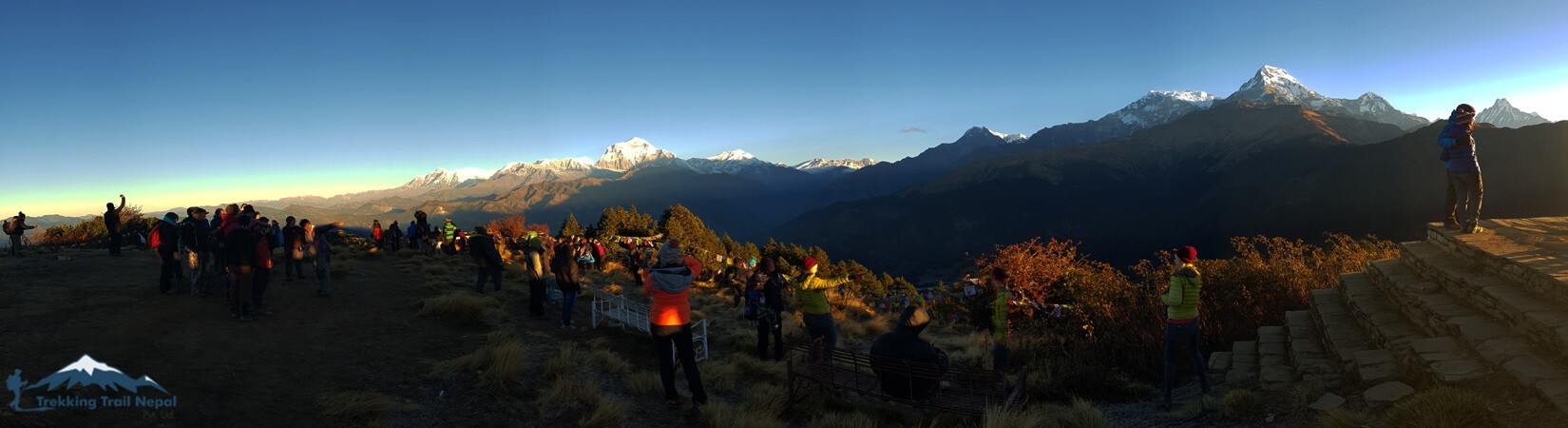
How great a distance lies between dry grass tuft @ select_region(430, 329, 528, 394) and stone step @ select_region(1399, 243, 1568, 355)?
33.9ft

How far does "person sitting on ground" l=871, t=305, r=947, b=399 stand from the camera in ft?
23.0

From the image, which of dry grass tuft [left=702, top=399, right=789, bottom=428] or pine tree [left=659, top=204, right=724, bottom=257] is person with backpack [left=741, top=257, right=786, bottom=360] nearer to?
dry grass tuft [left=702, top=399, right=789, bottom=428]

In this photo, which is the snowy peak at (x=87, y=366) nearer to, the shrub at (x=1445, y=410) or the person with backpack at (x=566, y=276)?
the person with backpack at (x=566, y=276)

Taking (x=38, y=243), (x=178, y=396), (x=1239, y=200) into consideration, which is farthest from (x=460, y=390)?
(x=1239, y=200)

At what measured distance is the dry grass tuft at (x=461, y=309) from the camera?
10977 mm

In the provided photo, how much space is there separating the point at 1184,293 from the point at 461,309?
11.3 metres

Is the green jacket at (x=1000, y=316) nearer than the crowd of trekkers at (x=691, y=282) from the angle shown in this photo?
No

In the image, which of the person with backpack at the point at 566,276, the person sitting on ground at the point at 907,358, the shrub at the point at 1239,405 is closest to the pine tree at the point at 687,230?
the person with backpack at the point at 566,276

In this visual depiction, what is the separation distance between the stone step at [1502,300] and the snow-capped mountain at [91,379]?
1294cm

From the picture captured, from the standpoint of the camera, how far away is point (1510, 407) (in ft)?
15.8

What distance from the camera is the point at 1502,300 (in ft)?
19.1

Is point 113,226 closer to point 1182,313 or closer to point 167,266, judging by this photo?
point 167,266

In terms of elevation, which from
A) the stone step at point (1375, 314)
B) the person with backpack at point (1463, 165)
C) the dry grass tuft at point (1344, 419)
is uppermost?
the person with backpack at point (1463, 165)

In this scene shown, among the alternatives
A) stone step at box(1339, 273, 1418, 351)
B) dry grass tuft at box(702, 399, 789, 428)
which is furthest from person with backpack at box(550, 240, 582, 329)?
stone step at box(1339, 273, 1418, 351)
